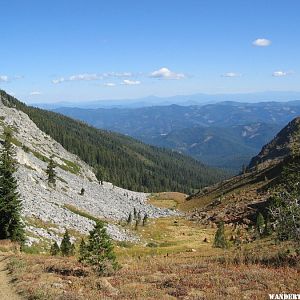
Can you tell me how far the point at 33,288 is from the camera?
62.6 feet

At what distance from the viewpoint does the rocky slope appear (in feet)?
212

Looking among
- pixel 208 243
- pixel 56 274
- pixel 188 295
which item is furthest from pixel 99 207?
pixel 188 295

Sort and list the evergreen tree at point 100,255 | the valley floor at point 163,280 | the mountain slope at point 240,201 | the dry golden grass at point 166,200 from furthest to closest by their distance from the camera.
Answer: the dry golden grass at point 166,200
the mountain slope at point 240,201
the evergreen tree at point 100,255
the valley floor at point 163,280

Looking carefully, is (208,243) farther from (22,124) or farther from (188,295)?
(22,124)

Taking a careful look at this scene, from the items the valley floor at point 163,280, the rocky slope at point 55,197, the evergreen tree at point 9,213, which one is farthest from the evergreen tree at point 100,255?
the rocky slope at point 55,197

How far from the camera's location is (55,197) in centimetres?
8569

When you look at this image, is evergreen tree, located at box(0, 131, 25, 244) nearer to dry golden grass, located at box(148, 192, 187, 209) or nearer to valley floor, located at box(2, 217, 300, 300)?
valley floor, located at box(2, 217, 300, 300)

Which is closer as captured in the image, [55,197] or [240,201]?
[55,197]

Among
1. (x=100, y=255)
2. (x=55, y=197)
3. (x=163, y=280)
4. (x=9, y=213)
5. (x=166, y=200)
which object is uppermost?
(x=163, y=280)

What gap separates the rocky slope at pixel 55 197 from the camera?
64538mm

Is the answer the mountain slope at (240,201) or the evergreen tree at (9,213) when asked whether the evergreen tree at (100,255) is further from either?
the mountain slope at (240,201)

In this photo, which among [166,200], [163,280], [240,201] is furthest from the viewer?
[166,200]

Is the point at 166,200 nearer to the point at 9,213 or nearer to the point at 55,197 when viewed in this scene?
the point at 55,197

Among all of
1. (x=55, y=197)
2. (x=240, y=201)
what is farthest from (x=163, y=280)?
(x=240, y=201)
